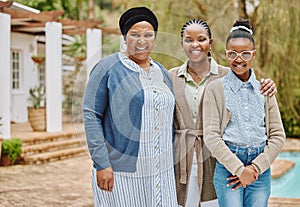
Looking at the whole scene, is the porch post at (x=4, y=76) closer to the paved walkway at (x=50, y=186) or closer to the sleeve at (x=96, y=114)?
the paved walkway at (x=50, y=186)

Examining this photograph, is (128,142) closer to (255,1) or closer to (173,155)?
(173,155)

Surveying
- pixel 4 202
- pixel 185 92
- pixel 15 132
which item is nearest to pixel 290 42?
pixel 15 132

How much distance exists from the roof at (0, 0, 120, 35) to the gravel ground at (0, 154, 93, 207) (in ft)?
8.12

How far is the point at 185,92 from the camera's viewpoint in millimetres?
2701

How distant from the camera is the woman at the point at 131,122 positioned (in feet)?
7.84

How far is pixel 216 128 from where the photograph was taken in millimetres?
2508

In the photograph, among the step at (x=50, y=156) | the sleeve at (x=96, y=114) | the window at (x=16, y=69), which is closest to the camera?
the sleeve at (x=96, y=114)

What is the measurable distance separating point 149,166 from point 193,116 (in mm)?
402

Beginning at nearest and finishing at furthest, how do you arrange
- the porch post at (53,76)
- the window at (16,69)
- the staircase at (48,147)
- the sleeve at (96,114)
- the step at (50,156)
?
1. the sleeve at (96,114)
2. the step at (50,156)
3. the staircase at (48,147)
4. the porch post at (53,76)
5. the window at (16,69)

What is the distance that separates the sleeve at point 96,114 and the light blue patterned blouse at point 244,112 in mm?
603

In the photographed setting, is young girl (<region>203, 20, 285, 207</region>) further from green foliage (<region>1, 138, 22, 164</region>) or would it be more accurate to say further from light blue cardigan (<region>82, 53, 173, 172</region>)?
green foliage (<region>1, 138, 22, 164</region>)

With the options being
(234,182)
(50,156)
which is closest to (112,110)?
(234,182)

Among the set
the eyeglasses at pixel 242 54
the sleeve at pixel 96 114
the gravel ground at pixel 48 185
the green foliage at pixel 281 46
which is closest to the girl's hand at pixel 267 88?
the eyeglasses at pixel 242 54

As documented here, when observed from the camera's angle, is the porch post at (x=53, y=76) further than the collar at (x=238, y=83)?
Yes
